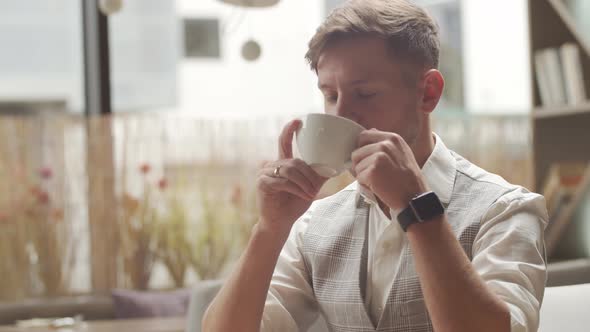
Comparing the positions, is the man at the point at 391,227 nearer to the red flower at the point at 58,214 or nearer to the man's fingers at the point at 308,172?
the man's fingers at the point at 308,172

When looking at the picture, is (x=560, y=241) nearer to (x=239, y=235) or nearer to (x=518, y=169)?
(x=518, y=169)

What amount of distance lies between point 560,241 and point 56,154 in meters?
2.58

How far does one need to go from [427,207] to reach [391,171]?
0.21ft

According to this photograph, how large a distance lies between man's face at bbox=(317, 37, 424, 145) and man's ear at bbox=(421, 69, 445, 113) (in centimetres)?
3

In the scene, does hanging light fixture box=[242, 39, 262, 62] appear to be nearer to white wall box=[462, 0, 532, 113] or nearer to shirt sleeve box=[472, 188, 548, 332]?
white wall box=[462, 0, 532, 113]

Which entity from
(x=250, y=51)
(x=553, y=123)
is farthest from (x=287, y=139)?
(x=553, y=123)

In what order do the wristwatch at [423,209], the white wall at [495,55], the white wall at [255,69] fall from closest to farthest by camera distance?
1. the wristwatch at [423,209]
2. the white wall at [255,69]
3. the white wall at [495,55]

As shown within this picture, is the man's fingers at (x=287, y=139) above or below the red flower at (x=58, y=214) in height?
above

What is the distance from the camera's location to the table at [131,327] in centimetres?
312

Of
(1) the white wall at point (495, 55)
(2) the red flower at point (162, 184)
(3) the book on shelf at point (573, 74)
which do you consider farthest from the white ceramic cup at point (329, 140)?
(1) the white wall at point (495, 55)

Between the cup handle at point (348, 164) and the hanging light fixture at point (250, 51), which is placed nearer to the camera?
the cup handle at point (348, 164)

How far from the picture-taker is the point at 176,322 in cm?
328

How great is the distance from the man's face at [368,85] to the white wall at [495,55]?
3881 millimetres

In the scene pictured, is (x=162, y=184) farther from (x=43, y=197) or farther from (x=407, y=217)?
(x=407, y=217)
